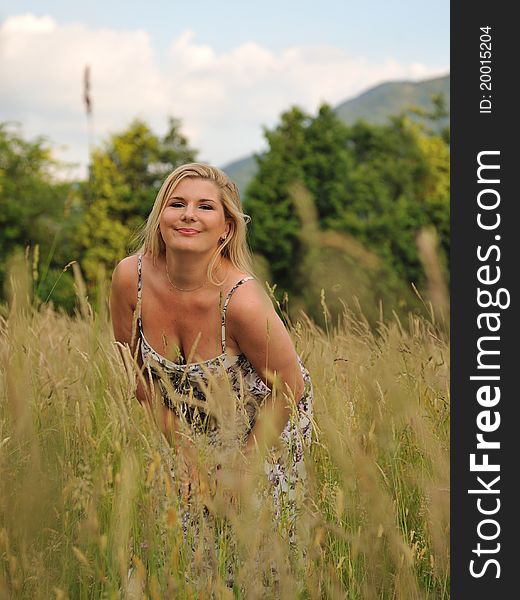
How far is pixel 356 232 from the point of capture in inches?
981

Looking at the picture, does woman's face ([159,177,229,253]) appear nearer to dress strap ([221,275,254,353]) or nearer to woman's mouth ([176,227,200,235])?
woman's mouth ([176,227,200,235])

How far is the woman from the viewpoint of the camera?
2.40m

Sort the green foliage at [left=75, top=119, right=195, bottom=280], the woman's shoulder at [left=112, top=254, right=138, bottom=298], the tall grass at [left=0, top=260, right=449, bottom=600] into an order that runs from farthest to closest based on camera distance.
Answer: the green foliage at [left=75, top=119, right=195, bottom=280] → the woman's shoulder at [left=112, top=254, right=138, bottom=298] → the tall grass at [left=0, top=260, right=449, bottom=600]

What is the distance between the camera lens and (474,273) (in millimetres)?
2020

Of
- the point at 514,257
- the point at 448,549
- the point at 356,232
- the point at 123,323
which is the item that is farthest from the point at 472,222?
the point at 356,232

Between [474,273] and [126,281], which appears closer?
[474,273]

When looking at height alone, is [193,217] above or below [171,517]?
above

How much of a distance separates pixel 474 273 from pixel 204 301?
90 cm

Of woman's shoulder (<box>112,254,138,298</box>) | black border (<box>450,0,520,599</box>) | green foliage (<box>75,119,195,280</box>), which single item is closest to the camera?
black border (<box>450,0,520,599</box>)

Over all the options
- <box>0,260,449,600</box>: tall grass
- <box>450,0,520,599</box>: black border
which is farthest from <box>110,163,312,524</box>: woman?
<box>450,0,520,599</box>: black border

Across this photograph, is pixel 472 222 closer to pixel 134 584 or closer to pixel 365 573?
pixel 365 573

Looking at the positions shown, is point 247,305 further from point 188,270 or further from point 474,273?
point 474,273

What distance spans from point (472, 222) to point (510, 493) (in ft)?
2.30

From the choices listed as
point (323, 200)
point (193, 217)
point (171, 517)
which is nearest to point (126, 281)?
point (193, 217)
